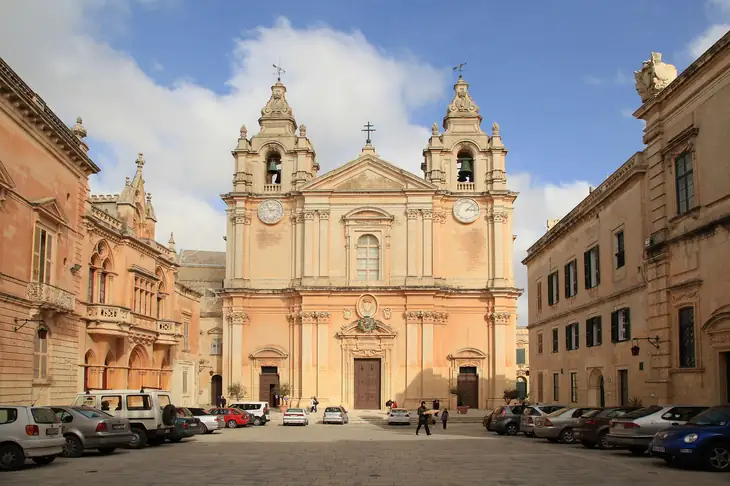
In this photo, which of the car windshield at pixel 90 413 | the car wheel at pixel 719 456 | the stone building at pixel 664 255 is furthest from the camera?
the stone building at pixel 664 255

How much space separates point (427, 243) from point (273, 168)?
1146 cm

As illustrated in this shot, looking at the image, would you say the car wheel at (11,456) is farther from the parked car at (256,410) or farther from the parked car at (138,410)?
the parked car at (256,410)

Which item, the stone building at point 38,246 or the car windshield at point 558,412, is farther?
the car windshield at point 558,412

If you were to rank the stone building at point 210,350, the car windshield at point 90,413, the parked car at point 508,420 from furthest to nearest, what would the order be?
1. the stone building at point 210,350
2. the parked car at point 508,420
3. the car windshield at point 90,413

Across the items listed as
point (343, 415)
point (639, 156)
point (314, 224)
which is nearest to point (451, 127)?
point (314, 224)

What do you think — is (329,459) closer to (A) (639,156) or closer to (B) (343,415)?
(A) (639,156)

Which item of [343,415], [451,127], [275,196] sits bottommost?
[343,415]

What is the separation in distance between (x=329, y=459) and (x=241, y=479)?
476 centimetres

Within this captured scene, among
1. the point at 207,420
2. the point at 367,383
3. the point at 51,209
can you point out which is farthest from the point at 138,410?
the point at 367,383

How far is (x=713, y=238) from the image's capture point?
70.7ft

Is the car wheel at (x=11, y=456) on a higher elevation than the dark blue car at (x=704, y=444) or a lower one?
lower

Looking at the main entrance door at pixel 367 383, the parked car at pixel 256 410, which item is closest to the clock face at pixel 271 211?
the main entrance door at pixel 367 383

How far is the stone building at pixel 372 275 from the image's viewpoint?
51156 millimetres

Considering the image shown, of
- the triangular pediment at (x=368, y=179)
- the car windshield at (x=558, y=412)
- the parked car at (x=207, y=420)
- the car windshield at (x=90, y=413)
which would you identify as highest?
the triangular pediment at (x=368, y=179)
